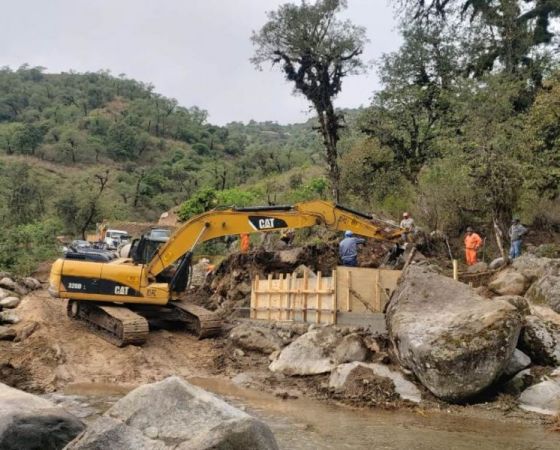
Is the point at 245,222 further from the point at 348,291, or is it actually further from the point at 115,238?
the point at 115,238

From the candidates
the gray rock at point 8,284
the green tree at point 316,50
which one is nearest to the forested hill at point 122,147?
the green tree at point 316,50

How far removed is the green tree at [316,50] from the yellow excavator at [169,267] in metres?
13.1

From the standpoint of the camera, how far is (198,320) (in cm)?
1539

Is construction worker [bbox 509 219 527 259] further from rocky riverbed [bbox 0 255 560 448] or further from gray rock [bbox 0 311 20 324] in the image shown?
gray rock [bbox 0 311 20 324]

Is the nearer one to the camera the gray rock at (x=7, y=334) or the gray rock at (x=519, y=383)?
the gray rock at (x=519, y=383)

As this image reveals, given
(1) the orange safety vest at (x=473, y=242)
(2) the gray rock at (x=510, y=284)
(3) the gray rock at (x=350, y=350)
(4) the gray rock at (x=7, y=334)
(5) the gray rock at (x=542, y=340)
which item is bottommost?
(4) the gray rock at (x=7, y=334)

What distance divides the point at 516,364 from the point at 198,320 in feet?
24.6

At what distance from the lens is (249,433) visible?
5.55 m

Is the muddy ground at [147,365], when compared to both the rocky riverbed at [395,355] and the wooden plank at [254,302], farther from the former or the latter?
the wooden plank at [254,302]

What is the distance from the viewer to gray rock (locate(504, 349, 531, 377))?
1104 centimetres

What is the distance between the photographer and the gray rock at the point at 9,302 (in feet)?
55.5

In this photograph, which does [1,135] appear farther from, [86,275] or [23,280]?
[86,275]

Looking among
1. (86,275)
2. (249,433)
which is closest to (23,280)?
(86,275)

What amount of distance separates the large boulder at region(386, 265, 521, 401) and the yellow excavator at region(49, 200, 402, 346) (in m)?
3.47
